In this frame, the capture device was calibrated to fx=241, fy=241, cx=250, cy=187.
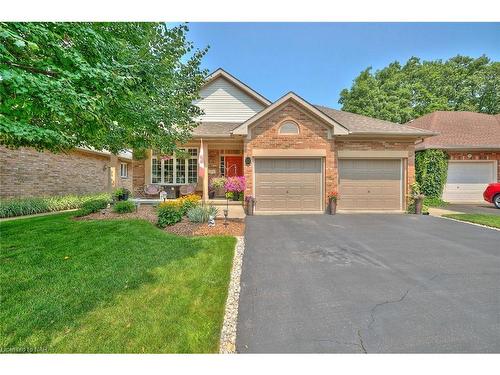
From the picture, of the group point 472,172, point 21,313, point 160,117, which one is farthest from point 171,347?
point 472,172

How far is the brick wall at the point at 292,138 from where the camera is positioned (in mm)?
10969

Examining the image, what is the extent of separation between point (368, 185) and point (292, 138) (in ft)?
14.2

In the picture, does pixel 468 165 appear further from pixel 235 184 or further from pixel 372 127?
pixel 235 184

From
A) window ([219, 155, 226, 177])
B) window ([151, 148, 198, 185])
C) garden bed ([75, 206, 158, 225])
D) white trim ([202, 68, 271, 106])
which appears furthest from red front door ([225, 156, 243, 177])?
garden bed ([75, 206, 158, 225])

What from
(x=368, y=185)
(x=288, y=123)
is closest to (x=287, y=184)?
(x=288, y=123)

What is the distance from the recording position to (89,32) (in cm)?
427

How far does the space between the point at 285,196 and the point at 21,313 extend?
30.4ft

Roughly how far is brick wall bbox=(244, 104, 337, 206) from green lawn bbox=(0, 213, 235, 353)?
553 centimetres

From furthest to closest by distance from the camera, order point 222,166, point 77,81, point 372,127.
A: point 222,166 → point 372,127 → point 77,81

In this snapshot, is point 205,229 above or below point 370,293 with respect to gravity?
above

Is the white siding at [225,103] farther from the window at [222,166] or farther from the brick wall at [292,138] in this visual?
the brick wall at [292,138]

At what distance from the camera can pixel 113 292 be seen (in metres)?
3.74

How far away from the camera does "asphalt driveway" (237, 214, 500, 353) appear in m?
2.73
